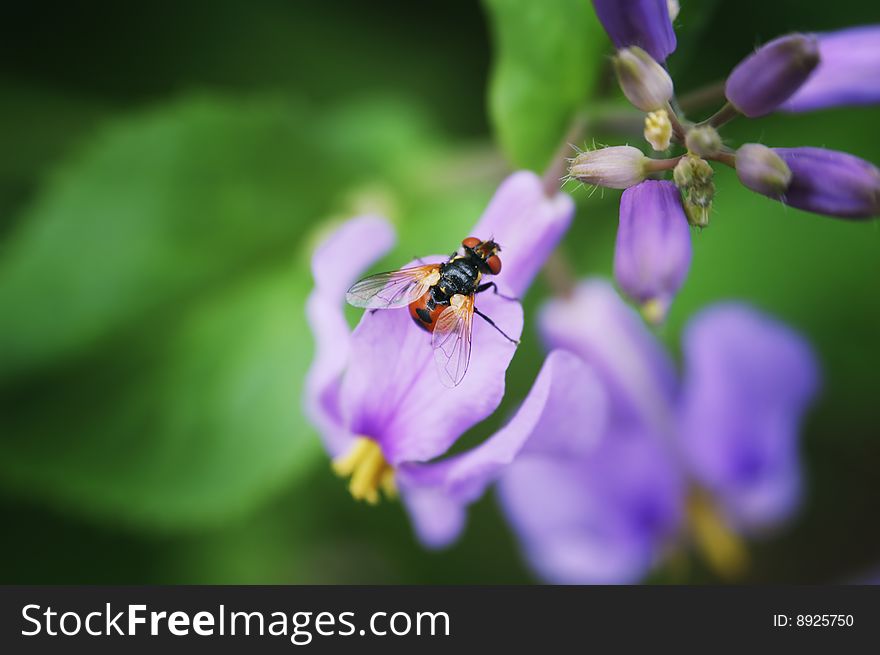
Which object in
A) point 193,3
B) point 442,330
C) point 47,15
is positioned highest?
point 193,3

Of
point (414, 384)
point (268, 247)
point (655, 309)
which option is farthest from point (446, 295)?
point (268, 247)

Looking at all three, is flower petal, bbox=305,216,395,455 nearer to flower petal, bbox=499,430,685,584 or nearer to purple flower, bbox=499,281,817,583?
purple flower, bbox=499,281,817,583

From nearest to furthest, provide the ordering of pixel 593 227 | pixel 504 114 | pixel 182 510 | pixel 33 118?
pixel 504 114 → pixel 182 510 → pixel 33 118 → pixel 593 227

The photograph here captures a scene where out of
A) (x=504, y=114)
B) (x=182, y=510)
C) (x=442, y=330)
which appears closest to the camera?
(x=442, y=330)

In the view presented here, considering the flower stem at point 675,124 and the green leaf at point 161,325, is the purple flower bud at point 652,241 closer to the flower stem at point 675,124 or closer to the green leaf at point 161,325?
the flower stem at point 675,124

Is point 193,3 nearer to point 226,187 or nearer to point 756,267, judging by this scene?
point 226,187

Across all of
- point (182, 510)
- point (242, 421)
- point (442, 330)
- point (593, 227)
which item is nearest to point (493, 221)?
point (442, 330)
